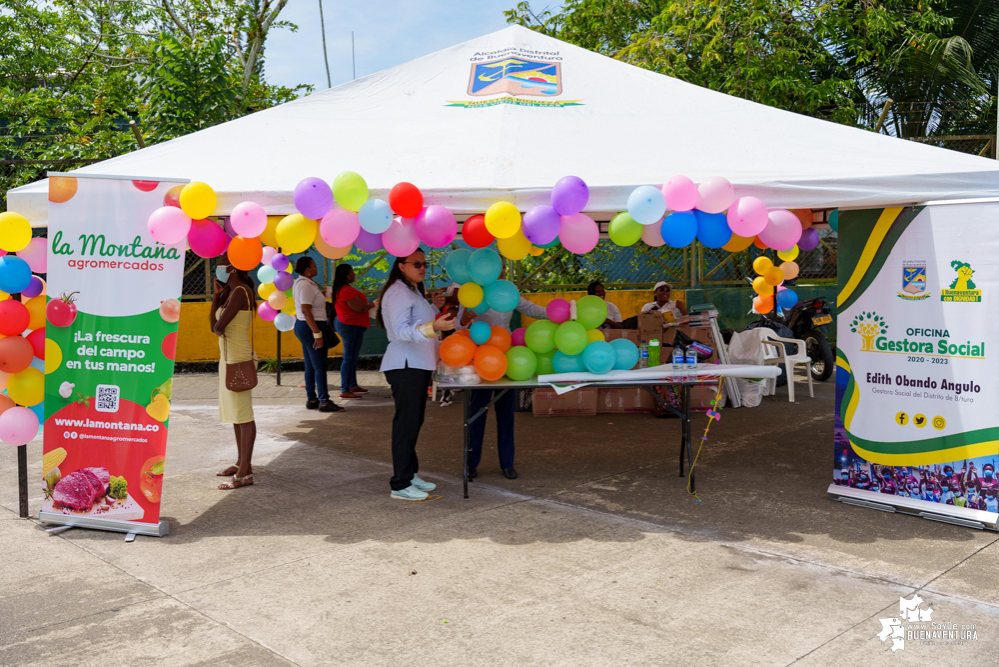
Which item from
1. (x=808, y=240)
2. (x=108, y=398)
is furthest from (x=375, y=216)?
(x=808, y=240)

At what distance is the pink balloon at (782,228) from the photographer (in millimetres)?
5406

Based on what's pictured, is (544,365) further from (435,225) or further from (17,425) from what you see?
(17,425)

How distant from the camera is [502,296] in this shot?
5.63 m

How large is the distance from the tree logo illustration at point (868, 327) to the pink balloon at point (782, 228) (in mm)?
715

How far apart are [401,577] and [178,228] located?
2598 mm

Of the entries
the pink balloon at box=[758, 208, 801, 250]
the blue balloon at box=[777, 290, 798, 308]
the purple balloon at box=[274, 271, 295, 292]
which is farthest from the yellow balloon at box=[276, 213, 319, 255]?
the blue balloon at box=[777, 290, 798, 308]

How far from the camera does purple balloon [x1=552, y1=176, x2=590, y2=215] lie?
193 inches

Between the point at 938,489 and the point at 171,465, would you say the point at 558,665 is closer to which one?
the point at 938,489

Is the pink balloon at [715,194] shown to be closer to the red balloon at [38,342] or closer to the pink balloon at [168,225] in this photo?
the pink balloon at [168,225]

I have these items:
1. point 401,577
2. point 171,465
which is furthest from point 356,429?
point 401,577

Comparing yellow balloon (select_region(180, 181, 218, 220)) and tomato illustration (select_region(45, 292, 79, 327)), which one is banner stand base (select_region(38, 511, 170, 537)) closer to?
tomato illustration (select_region(45, 292, 79, 327))

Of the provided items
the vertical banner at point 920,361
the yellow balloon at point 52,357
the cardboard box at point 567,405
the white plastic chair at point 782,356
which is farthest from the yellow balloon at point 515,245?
the white plastic chair at point 782,356

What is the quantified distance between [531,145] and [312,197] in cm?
166

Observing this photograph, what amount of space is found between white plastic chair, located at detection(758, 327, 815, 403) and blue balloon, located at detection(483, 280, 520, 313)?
4901 mm
